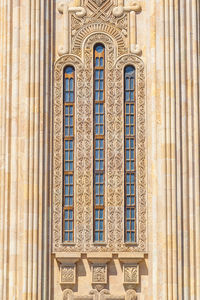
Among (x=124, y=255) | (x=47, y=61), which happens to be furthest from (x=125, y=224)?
(x=47, y=61)

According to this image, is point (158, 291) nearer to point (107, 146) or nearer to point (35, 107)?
point (107, 146)

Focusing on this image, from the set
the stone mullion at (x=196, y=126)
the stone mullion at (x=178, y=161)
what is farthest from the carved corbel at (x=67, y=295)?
the stone mullion at (x=196, y=126)

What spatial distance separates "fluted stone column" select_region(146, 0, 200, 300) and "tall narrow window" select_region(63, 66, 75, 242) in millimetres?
2096

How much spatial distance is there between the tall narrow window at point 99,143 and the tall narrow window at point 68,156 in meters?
0.63

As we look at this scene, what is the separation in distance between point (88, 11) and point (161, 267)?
7.32m

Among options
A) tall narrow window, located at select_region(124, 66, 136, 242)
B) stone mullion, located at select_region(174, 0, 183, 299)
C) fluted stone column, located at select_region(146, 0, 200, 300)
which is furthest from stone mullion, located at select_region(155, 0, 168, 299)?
tall narrow window, located at select_region(124, 66, 136, 242)

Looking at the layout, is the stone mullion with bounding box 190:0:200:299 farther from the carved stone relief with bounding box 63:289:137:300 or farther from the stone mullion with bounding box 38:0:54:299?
the stone mullion with bounding box 38:0:54:299

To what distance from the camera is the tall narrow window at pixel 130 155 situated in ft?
78.8

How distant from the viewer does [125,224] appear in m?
24.0

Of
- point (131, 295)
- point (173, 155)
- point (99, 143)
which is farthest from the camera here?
point (99, 143)

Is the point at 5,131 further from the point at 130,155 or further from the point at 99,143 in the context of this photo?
the point at 130,155

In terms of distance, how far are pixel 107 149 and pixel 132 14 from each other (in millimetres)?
3823

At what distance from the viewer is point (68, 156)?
24.4 meters

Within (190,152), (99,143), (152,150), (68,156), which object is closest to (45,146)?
(68,156)
